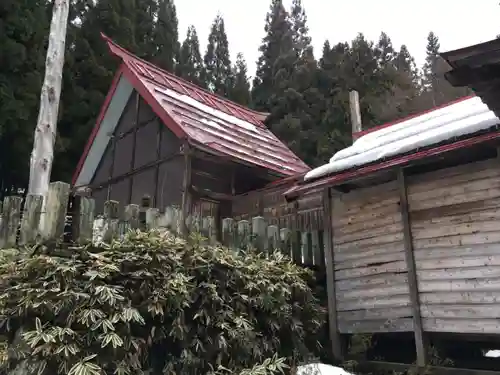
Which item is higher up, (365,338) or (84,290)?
(84,290)

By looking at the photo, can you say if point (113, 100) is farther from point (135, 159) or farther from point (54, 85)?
point (54, 85)

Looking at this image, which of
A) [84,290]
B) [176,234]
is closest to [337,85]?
[176,234]

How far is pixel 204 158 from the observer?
31.7 feet

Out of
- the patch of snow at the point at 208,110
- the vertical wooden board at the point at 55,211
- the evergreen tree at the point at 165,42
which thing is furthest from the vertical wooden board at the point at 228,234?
the evergreen tree at the point at 165,42

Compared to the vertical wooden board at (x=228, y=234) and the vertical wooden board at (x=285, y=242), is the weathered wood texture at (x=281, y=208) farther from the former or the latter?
the vertical wooden board at (x=228, y=234)

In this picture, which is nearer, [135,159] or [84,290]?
[84,290]

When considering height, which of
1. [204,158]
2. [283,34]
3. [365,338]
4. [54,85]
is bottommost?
[365,338]

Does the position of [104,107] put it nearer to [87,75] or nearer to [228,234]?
[87,75]

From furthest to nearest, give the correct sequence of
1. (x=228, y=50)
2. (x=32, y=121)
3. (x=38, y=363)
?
(x=228, y=50)
(x=32, y=121)
(x=38, y=363)

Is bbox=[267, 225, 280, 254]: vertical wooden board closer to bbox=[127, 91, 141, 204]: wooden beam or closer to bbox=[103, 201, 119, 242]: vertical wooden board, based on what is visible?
bbox=[103, 201, 119, 242]: vertical wooden board

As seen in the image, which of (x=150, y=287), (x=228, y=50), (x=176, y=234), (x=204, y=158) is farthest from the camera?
(x=228, y=50)

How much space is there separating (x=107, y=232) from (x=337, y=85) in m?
19.2

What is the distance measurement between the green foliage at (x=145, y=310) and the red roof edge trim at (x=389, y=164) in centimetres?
166

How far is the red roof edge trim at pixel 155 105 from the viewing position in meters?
9.28
